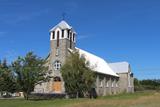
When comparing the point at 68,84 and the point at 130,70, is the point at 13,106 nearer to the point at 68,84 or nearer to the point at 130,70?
the point at 68,84

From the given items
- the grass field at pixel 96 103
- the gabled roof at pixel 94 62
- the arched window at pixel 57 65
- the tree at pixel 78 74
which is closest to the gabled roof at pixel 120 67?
the gabled roof at pixel 94 62

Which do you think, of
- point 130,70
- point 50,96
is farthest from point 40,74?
point 130,70

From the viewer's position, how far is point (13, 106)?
30875mm

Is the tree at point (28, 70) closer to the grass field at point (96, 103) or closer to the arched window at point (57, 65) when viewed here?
the grass field at point (96, 103)

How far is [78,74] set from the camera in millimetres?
Answer: 43719

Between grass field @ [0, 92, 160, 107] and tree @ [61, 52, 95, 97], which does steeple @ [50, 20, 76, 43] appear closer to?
tree @ [61, 52, 95, 97]

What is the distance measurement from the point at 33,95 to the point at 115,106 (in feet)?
91.0

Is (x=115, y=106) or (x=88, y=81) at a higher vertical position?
(x=88, y=81)

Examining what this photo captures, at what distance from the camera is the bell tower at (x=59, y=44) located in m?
51.5

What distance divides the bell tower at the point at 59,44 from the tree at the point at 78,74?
21.1 ft

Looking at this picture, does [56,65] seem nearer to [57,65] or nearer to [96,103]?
[57,65]

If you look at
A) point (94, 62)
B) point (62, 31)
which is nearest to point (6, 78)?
point (62, 31)

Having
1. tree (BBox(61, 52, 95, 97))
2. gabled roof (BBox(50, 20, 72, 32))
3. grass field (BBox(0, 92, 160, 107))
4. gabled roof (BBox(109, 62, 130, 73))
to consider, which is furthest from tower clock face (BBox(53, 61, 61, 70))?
gabled roof (BBox(109, 62, 130, 73))

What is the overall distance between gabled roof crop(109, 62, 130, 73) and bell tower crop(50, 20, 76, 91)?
2328 cm
